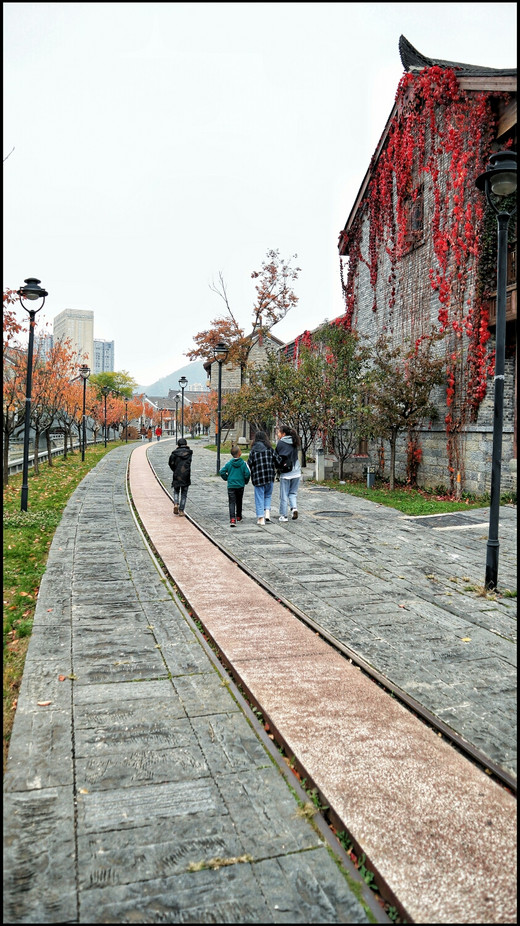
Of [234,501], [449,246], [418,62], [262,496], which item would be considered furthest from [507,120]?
[234,501]

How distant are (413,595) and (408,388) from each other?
9058 mm

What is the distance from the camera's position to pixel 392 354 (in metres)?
15.7

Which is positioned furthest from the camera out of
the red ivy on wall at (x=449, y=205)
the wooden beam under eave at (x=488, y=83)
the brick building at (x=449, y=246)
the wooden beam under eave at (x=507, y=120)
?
the red ivy on wall at (x=449, y=205)

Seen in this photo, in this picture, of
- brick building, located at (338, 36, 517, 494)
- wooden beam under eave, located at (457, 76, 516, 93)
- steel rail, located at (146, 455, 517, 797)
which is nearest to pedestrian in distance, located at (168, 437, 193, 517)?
steel rail, located at (146, 455, 517, 797)

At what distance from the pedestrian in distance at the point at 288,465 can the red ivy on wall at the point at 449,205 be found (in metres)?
5.29

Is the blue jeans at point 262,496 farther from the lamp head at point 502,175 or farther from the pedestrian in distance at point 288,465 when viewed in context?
the lamp head at point 502,175

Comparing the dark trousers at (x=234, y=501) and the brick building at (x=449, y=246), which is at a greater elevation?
the brick building at (x=449, y=246)

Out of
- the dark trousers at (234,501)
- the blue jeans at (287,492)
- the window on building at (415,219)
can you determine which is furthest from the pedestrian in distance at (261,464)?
the window on building at (415,219)

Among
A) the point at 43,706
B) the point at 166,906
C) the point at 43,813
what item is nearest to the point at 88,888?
the point at 166,906

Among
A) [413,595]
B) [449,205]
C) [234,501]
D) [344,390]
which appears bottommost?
[413,595]

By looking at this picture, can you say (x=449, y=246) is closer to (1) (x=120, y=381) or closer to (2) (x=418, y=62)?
(2) (x=418, y=62)

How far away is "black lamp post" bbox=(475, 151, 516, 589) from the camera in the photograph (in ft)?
19.7

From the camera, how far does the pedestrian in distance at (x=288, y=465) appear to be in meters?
10.9

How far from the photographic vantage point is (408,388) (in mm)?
14766
